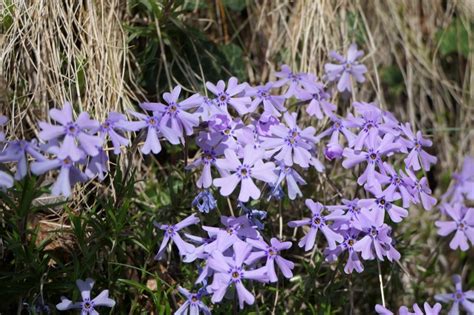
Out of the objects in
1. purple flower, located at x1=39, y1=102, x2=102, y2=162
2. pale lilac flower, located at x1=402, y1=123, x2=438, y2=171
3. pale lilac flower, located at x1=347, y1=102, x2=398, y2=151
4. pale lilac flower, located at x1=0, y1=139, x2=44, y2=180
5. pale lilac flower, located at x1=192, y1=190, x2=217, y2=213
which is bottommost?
A: pale lilac flower, located at x1=192, y1=190, x2=217, y2=213

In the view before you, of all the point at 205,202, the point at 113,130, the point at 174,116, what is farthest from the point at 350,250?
the point at 113,130

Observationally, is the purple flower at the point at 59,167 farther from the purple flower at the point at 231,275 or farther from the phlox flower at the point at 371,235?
the phlox flower at the point at 371,235

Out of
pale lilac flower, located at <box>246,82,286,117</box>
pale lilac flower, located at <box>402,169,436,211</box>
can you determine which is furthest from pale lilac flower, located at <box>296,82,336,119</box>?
pale lilac flower, located at <box>402,169,436,211</box>

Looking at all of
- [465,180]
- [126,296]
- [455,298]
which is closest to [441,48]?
[465,180]

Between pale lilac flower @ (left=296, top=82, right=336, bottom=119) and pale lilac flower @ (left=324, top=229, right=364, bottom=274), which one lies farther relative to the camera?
pale lilac flower @ (left=296, top=82, right=336, bottom=119)

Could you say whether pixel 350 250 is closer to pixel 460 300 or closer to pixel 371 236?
pixel 371 236

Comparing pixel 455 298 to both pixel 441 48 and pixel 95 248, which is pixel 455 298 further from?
pixel 441 48

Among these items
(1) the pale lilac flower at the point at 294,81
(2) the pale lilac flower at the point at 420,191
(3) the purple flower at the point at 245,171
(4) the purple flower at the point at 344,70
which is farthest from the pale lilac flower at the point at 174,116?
A: (4) the purple flower at the point at 344,70

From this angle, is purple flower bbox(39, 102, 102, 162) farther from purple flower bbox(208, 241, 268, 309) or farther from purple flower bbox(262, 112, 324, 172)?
purple flower bbox(262, 112, 324, 172)
